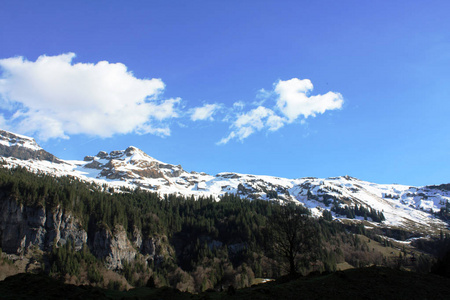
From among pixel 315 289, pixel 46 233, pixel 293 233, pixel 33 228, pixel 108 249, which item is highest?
pixel 293 233

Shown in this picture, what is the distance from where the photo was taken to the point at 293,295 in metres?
26.8

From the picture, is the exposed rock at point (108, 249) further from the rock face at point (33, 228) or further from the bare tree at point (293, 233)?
the bare tree at point (293, 233)

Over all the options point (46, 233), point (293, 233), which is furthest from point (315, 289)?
point (46, 233)

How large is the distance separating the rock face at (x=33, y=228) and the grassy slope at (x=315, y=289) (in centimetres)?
18241

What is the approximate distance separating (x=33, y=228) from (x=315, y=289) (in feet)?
671

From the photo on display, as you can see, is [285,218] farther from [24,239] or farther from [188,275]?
[24,239]

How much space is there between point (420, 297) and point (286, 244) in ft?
86.5

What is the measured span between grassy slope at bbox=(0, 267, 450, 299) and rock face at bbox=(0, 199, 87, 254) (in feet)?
598

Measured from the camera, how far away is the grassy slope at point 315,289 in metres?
25.4

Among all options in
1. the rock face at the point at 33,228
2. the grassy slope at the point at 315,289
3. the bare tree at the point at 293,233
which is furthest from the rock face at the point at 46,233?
the grassy slope at the point at 315,289

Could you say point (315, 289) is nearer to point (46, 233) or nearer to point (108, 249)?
point (108, 249)

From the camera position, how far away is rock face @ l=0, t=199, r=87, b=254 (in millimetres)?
171750

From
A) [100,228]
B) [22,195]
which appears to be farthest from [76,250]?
[22,195]

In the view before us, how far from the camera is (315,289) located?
28.4m
